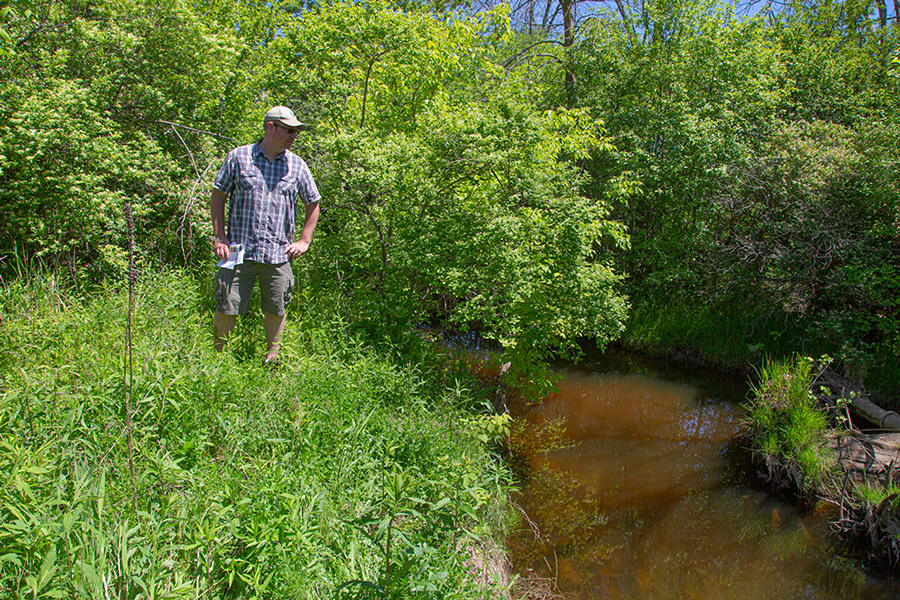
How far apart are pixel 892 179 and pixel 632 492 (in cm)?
476

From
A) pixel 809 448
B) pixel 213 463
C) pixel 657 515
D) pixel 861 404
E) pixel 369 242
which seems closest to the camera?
pixel 213 463

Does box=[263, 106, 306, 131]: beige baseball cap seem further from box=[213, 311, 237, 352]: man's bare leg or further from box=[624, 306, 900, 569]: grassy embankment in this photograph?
box=[624, 306, 900, 569]: grassy embankment

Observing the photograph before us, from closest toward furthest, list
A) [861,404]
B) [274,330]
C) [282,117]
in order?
[282,117]
[274,330]
[861,404]

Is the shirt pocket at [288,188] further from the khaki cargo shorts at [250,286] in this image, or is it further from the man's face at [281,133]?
the khaki cargo shorts at [250,286]

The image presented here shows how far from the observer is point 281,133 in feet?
13.1

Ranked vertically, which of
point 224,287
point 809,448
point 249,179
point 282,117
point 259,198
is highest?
point 282,117

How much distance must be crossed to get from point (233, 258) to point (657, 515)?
395 centimetres

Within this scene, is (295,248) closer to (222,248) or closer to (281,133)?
(222,248)

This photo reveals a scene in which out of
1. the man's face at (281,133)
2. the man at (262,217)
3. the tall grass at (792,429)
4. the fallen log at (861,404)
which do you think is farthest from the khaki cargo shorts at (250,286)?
the fallen log at (861,404)

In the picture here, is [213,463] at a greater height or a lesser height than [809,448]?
greater

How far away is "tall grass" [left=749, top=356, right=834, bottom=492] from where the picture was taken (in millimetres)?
4984

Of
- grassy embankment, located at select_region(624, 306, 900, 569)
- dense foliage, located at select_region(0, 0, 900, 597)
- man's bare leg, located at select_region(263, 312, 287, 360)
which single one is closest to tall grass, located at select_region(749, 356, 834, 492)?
grassy embankment, located at select_region(624, 306, 900, 569)

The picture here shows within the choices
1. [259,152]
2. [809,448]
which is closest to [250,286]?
[259,152]

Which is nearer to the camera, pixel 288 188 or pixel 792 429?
pixel 288 188
